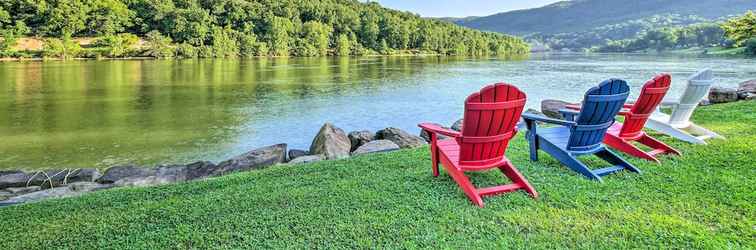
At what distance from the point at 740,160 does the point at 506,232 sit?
12.3 ft

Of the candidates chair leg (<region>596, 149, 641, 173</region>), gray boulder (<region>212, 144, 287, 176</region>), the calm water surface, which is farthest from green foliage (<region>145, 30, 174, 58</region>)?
chair leg (<region>596, 149, 641, 173</region>)

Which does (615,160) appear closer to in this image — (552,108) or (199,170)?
(199,170)

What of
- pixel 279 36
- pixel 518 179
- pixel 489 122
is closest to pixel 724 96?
pixel 518 179

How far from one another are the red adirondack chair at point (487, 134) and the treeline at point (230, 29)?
247 ft

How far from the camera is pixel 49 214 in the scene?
4590mm

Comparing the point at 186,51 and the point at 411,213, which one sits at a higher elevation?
the point at 186,51

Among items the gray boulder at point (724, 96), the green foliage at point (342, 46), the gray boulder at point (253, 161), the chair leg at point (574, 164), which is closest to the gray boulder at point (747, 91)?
the gray boulder at point (724, 96)

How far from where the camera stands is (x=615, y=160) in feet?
17.2

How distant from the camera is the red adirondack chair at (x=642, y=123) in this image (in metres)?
5.49

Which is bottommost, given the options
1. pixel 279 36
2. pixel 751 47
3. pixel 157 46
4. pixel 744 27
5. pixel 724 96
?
pixel 724 96

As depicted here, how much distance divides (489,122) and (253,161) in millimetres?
4768

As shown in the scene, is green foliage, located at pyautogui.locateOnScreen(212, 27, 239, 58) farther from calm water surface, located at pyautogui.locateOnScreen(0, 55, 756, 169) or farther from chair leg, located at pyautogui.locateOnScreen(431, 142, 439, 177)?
chair leg, located at pyautogui.locateOnScreen(431, 142, 439, 177)

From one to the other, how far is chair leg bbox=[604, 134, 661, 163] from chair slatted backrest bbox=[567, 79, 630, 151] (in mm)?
846

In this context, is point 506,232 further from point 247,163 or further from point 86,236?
point 247,163
